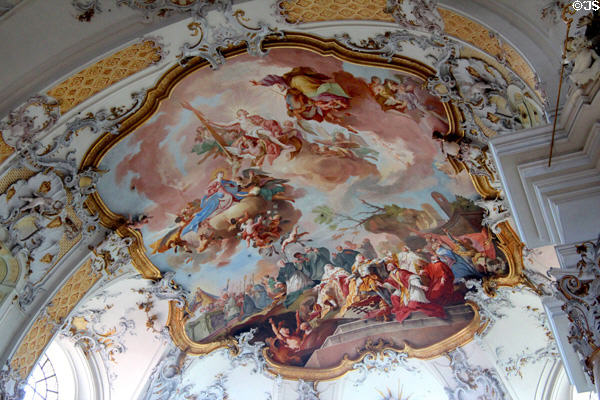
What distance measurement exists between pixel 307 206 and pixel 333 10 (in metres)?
4.83

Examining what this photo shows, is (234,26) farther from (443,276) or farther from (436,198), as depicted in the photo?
(443,276)

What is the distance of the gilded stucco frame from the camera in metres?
8.42

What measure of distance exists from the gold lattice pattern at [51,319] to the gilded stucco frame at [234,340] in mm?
1000

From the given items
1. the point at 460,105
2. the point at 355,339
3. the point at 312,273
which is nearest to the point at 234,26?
the point at 460,105

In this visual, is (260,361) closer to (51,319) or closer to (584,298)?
(51,319)

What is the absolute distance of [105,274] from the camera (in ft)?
34.4

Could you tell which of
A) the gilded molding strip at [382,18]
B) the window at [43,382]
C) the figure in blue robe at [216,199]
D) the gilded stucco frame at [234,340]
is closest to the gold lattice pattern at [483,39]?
the gilded molding strip at [382,18]

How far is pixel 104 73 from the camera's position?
809cm

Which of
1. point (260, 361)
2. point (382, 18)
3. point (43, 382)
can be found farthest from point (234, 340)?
point (382, 18)

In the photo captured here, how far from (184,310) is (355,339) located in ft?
13.7

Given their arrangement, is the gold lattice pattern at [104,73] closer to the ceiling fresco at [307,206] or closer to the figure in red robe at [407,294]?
the ceiling fresco at [307,206]

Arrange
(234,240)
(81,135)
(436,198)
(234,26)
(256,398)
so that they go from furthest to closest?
1. (256,398)
2. (234,240)
3. (436,198)
4. (81,135)
5. (234,26)

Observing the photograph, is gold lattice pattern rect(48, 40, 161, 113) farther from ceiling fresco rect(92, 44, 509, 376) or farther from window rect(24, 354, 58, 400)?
window rect(24, 354, 58, 400)

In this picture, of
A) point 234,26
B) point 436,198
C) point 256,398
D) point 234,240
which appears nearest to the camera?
point 234,26
